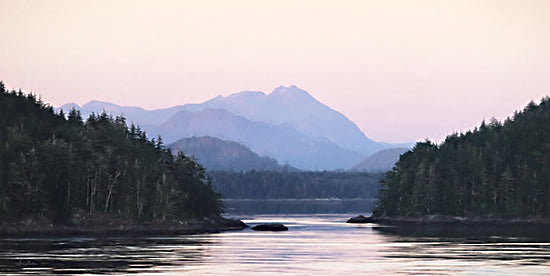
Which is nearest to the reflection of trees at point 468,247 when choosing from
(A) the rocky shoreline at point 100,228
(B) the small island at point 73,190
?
(A) the rocky shoreline at point 100,228

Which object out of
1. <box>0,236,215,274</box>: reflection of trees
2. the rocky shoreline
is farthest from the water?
the rocky shoreline

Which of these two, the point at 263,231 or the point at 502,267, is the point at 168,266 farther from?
the point at 263,231

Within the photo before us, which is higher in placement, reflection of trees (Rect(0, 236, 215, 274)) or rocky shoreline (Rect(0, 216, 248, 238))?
rocky shoreline (Rect(0, 216, 248, 238))

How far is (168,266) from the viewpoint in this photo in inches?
3957

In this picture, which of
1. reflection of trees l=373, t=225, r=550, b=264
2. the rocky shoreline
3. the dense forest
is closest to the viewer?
reflection of trees l=373, t=225, r=550, b=264

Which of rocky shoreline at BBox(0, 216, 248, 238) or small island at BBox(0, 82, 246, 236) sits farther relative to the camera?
small island at BBox(0, 82, 246, 236)

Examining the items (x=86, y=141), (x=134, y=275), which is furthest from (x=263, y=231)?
(x=134, y=275)

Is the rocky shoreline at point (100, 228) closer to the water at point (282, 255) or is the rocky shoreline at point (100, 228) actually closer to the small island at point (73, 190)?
the small island at point (73, 190)

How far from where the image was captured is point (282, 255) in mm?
117438

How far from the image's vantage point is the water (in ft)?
317

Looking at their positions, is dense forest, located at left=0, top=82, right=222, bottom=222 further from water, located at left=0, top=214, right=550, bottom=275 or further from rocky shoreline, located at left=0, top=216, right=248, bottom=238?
water, located at left=0, top=214, right=550, bottom=275

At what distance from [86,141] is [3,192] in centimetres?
3034

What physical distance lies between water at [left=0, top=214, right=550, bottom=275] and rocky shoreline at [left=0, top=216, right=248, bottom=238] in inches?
591

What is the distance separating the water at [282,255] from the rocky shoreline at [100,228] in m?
15.0
